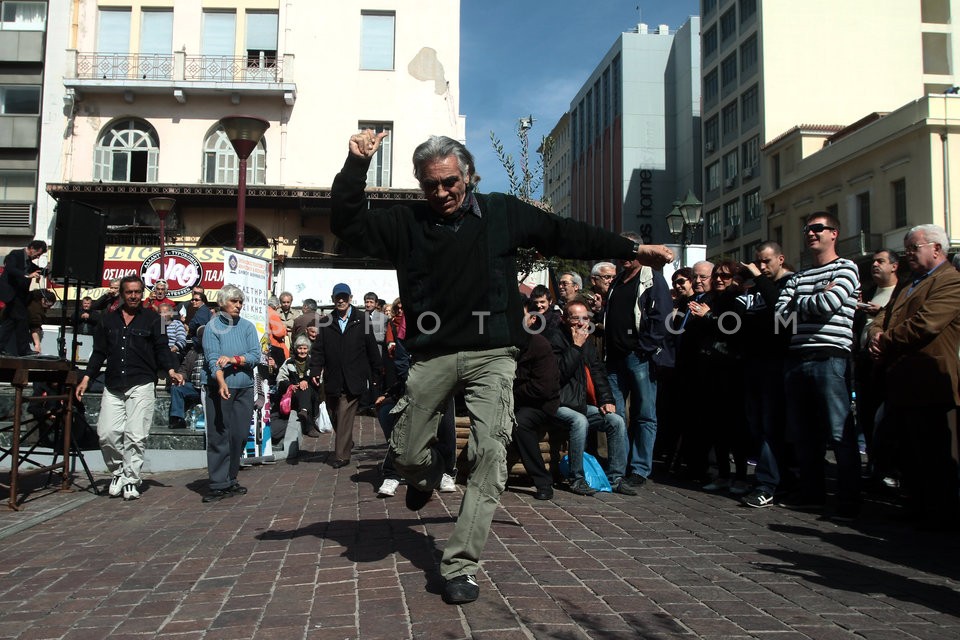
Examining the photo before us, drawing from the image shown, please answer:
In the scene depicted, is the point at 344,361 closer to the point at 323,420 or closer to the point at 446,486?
the point at 446,486

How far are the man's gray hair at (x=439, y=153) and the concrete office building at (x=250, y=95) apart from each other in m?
24.5

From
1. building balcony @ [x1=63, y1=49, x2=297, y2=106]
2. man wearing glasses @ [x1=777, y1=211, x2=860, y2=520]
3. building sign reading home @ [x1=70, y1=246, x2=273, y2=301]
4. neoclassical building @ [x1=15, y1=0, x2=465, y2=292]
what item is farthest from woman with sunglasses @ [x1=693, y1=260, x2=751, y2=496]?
building balcony @ [x1=63, y1=49, x2=297, y2=106]

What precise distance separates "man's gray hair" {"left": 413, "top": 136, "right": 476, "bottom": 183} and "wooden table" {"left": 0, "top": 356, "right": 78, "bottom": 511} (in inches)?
195

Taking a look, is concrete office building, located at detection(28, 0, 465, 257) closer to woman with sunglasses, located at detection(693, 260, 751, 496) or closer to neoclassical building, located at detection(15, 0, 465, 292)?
neoclassical building, located at detection(15, 0, 465, 292)

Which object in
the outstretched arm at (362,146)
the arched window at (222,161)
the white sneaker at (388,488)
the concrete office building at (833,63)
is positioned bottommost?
the white sneaker at (388,488)

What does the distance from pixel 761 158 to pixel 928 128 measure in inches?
663

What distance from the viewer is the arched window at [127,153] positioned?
29.0 meters

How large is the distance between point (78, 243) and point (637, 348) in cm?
696

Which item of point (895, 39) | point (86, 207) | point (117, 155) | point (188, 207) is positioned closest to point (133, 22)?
point (117, 155)

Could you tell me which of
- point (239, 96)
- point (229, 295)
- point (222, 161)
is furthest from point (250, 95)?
point (229, 295)

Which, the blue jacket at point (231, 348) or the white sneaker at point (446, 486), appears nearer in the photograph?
the white sneaker at point (446, 486)

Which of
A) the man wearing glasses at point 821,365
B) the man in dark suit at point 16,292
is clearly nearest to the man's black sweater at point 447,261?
the man wearing glasses at point 821,365

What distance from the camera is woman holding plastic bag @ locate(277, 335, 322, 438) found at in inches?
445

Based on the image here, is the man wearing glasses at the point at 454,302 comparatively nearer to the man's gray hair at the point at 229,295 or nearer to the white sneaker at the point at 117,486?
the man's gray hair at the point at 229,295
